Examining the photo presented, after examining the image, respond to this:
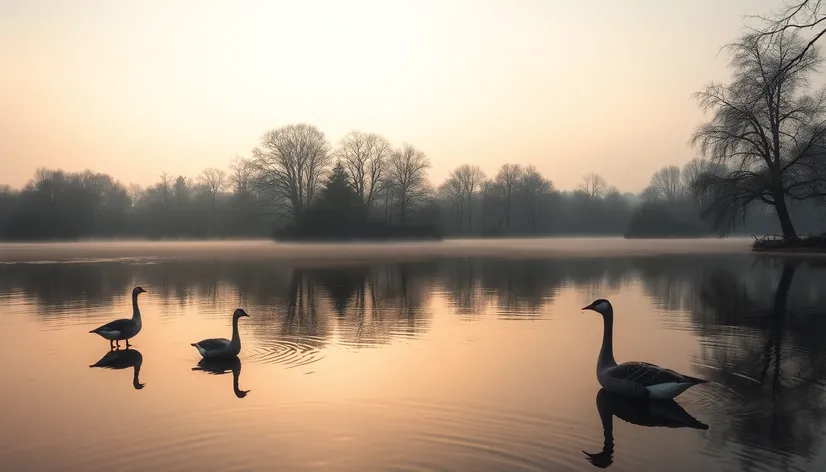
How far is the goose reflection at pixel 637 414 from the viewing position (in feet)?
24.3

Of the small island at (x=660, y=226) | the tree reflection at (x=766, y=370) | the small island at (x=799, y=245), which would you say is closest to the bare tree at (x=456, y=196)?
the small island at (x=660, y=226)

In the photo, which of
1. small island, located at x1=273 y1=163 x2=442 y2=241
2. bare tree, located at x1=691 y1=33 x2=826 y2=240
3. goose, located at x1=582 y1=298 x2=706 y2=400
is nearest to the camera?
goose, located at x1=582 y1=298 x2=706 y2=400

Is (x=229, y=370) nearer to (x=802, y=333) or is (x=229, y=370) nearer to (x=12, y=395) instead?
(x=12, y=395)

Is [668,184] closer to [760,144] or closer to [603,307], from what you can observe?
[760,144]

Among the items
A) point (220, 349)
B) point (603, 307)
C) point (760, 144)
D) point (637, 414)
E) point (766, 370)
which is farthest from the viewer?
point (760, 144)

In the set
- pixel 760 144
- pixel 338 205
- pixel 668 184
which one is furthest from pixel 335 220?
pixel 668 184

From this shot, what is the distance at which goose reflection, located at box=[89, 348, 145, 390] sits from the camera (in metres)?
11.2

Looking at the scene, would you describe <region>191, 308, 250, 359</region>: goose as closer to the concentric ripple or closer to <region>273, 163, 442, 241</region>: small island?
the concentric ripple

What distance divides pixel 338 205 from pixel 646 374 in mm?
73980

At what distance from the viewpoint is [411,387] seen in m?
9.38

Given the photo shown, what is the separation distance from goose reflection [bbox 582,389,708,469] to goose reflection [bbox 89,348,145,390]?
7.67m

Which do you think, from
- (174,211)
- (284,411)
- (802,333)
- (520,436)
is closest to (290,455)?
(284,411)

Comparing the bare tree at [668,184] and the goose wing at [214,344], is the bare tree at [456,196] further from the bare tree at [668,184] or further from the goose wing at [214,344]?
the goose wing at [214,344]

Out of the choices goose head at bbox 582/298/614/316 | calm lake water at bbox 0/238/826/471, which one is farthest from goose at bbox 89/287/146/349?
goose head at bbox 582/298/614/316
